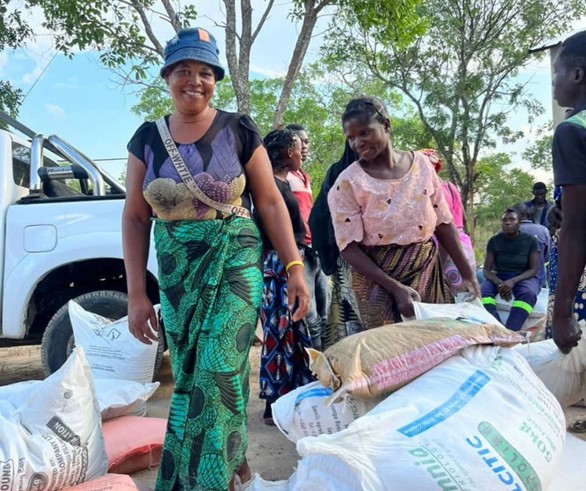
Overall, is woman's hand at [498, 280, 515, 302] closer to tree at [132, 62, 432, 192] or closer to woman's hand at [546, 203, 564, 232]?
woman's hand at [546, 203, 564, 232]

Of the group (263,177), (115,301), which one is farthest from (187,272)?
(115,301)

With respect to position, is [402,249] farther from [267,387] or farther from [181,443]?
[267,387]

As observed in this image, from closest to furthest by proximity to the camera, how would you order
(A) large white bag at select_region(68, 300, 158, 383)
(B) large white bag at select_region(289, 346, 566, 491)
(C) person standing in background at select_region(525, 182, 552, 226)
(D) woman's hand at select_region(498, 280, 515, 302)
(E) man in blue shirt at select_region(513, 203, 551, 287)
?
(B) large white bag at select_region(289, 346, 566, 491) → (A) large white bag at select_region(68, 300, 158, 383) → (D) woman's hand at select_region(498, 280, 515, 302) → (E) man in blue shirt at select_region(513, 203, 551, 287) → (C) person standing in background at select_region(525, 182, 552, 226)

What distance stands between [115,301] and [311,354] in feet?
8.36

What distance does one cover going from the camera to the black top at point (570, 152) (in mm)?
1714

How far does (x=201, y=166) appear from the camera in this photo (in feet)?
6.91

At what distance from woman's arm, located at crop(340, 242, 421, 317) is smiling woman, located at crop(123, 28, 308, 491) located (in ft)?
1.01

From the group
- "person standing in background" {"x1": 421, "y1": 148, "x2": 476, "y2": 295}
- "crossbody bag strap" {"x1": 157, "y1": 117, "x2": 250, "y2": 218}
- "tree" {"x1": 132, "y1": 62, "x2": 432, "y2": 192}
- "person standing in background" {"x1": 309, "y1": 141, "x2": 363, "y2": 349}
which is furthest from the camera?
"tree" {"x1": 132, "y1": 62, "x2": 432, "y2": 192}

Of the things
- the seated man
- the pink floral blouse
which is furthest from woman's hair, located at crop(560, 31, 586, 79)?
the seated man

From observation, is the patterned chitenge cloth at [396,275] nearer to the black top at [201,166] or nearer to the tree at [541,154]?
the black top at [201,166]

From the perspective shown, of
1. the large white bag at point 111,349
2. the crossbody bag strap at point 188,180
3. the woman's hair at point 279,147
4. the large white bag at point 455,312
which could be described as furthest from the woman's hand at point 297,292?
the large white bag at point 111,349

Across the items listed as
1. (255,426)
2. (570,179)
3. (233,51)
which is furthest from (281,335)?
(233,51)

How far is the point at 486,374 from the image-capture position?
1.79m

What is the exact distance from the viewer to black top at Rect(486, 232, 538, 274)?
575cm
